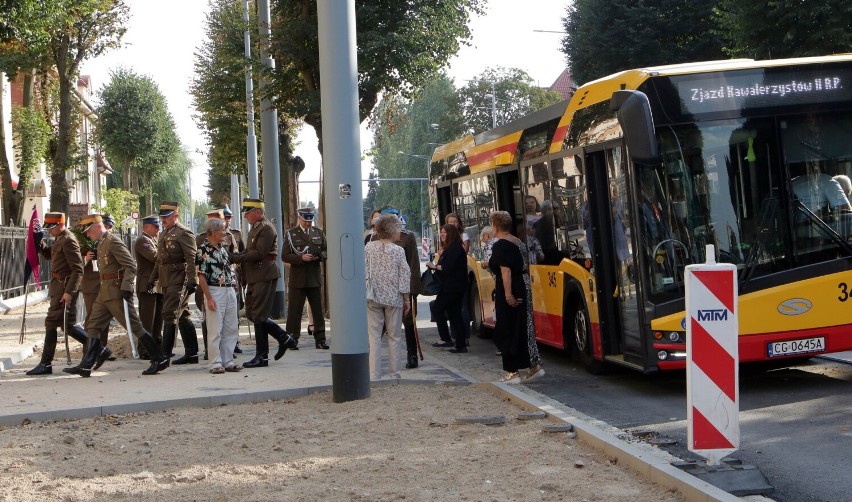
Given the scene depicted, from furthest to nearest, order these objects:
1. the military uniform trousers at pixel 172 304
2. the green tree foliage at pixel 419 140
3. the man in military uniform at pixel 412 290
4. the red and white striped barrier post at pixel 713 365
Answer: the green tree foliage at pixel 419 140 → the military uniform trousers at pixel 172 304 → the man in military uniform at pixel 412 290 → the red and white striped barrier post at pixel 713 365

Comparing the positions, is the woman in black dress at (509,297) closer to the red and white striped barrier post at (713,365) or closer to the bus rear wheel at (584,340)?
the bus rear wheel at (584,340)

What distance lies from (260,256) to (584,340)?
3.84m

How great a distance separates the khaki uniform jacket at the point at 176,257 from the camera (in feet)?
45.3

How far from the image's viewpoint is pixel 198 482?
7.48 m

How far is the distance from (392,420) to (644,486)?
3.16 m

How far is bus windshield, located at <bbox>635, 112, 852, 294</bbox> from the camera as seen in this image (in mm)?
10391

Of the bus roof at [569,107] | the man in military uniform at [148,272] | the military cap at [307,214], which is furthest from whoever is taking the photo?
the military cap at [307,214]

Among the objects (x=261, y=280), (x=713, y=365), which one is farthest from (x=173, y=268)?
(x=713, y=365)

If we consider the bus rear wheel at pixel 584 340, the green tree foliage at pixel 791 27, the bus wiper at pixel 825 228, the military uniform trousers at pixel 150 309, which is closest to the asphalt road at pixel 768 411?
the bus rear wheel at pixel 584 340

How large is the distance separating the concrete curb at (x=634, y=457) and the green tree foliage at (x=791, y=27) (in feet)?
63.1

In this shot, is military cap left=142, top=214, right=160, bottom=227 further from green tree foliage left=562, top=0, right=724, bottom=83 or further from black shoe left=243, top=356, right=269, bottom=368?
green tree foliage left=562, top=0, right=724, bottom=83

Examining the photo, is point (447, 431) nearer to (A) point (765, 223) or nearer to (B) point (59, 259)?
(A) point (765, 223)

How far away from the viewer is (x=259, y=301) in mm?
13984

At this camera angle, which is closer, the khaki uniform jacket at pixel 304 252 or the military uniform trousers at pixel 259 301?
the military uniform trousers at pixel 259 301
